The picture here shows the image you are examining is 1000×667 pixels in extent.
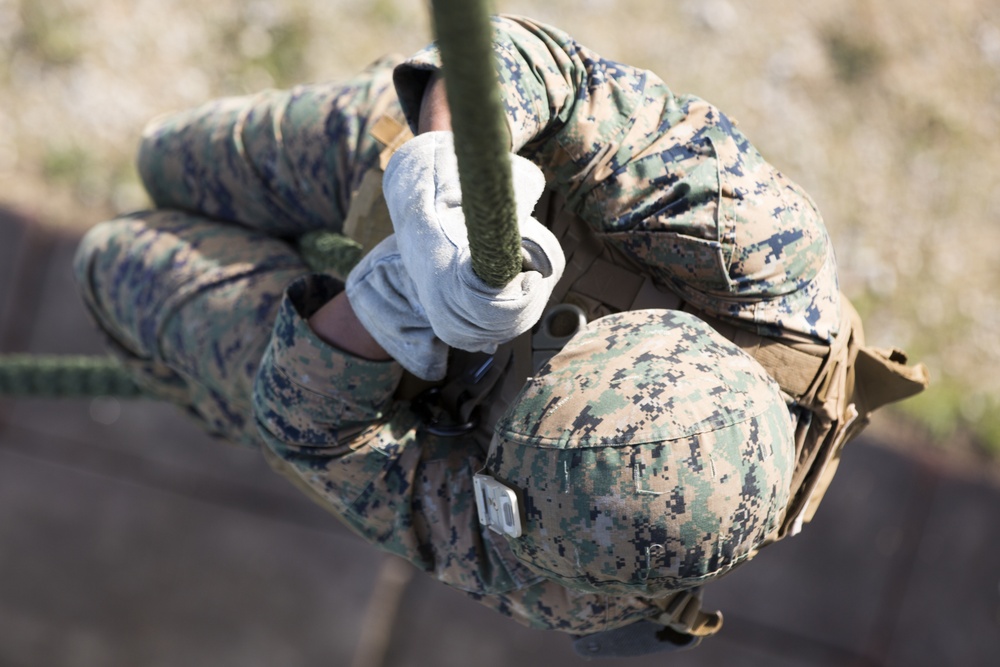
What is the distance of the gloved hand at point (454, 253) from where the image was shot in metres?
1.02

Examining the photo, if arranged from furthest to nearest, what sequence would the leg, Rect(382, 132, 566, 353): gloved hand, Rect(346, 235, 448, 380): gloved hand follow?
the leg → Rect(346, 235, 448, 380): gloved hand → Rect(382, 132, 566, 353): gloved hand

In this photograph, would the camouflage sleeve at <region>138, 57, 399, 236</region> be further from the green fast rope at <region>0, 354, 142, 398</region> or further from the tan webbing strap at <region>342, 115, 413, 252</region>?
the green fast rope at <region>0, 354, 142, 398</region>

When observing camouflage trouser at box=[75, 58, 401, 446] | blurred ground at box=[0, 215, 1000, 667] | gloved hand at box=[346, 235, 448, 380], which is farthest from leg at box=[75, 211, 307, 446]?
blurred ground at box=[0, 215, 1000, 667]

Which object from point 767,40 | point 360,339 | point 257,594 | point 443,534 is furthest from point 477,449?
point 767,40

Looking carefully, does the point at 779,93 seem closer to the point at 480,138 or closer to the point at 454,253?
the point at 454,253

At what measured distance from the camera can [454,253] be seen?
1.03m

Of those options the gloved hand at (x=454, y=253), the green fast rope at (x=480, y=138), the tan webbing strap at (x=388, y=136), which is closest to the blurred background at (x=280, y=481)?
the tan webbing strap at (x=388, y=136)

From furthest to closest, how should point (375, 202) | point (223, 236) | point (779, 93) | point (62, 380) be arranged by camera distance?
point (779, 93), point (62, 380), point (223, 236), point (375, 202)

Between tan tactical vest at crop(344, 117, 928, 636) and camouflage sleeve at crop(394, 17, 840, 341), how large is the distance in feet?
0.14

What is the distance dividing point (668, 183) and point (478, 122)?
2.05 ft

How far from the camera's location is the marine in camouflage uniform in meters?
1.23

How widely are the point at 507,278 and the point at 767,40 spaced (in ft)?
7.48

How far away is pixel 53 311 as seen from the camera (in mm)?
2738

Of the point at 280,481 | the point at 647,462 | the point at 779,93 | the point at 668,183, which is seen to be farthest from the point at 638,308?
the point at 779,93
